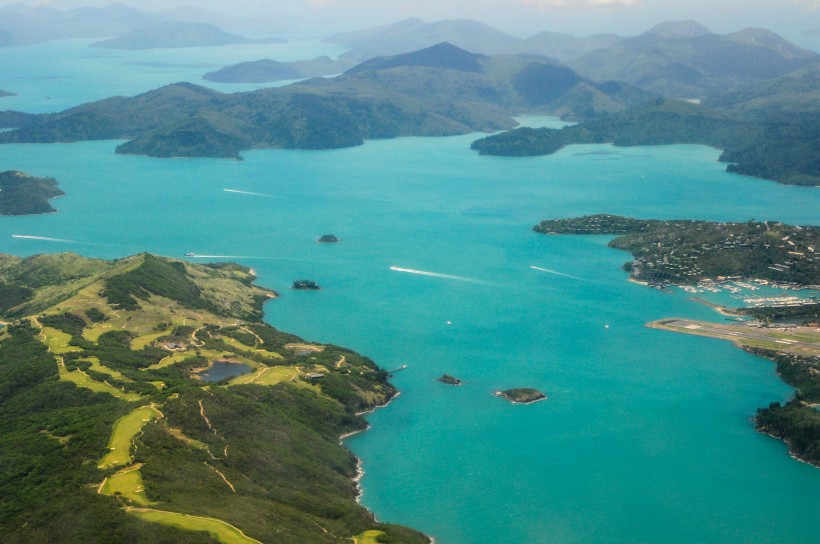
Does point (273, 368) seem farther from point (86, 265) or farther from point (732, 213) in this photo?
point (732, 213)

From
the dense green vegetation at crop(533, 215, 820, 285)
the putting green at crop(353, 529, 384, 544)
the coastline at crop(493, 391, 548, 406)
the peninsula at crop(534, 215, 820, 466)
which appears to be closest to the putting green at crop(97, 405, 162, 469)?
the putting green at crop(353, 529, 384, 544)

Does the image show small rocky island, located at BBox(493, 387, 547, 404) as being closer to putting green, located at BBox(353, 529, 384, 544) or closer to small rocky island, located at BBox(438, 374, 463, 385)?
small rocky island, located at BBox(438, 374, 463, 385)

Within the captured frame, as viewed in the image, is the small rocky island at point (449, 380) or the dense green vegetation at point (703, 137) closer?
the small rocky island at point (449, 380)

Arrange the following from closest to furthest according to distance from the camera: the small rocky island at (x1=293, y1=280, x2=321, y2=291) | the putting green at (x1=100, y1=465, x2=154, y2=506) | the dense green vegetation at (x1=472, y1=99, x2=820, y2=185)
Result: 1. the putting green at (x1=100, y1=465, x2=154, y2=506)
2. the small rocky island at (x1=293, y1=280, x2=321, y2=291)
3. the dense green vegetation at (x1=472, y1=99, x2=820, y2=185)

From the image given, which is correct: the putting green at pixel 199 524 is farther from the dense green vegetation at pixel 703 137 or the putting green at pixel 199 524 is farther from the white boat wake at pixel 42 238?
the dense green vegetation at pixel 703 137

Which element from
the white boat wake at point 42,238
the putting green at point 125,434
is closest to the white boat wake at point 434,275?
the white boat wake at point 42,238
